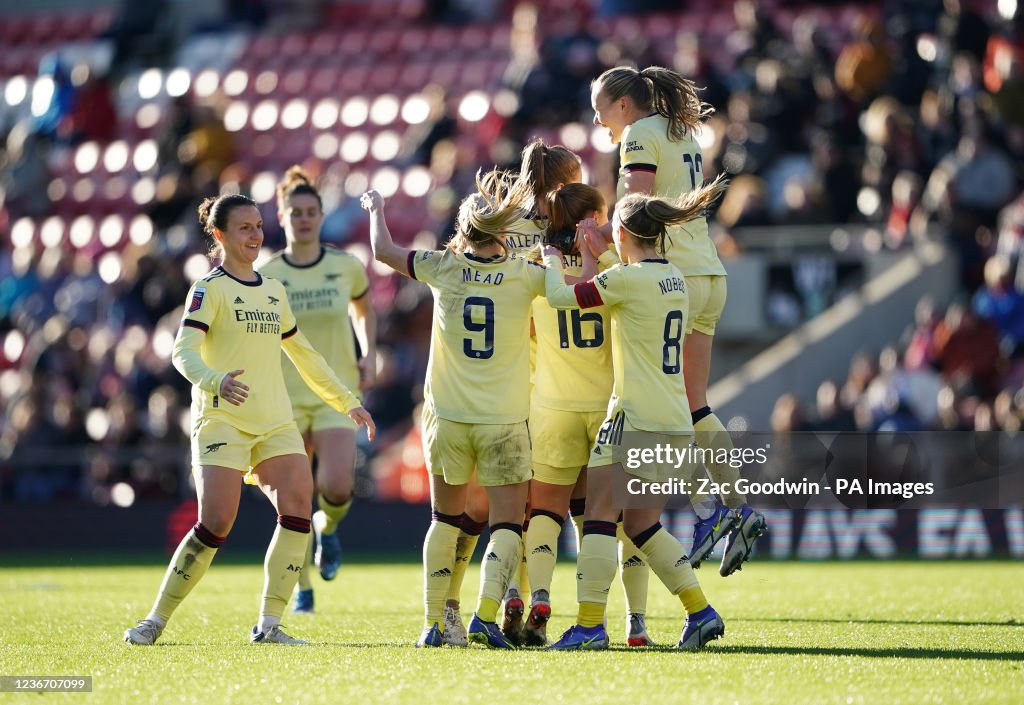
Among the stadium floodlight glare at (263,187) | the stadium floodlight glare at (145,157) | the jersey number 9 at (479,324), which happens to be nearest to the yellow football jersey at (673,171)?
the jersey number 9 at (479,324)

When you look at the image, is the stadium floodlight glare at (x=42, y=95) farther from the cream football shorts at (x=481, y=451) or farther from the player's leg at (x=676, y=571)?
the player's leg at (x=676, y=571)

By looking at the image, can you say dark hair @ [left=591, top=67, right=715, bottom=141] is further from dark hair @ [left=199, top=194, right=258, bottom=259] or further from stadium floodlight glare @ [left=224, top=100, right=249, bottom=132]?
stadium floodlight glare @ [left=224, top=100, right=249, bottom=132]

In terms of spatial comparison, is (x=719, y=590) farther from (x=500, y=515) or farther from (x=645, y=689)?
(x=645, y=689)

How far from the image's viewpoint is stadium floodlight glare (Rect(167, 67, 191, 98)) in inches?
892

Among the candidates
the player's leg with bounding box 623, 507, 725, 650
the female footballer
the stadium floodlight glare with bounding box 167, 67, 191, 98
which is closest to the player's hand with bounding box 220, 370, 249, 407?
the female footballer

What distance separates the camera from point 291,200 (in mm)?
9031

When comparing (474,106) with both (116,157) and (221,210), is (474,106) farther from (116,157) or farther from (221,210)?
(221,210)

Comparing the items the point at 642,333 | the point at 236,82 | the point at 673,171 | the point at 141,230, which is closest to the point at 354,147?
the point at 141,230

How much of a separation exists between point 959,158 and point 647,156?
7.45 meters

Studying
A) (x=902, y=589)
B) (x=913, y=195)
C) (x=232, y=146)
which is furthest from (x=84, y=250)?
(x=902, y=589)

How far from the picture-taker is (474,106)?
19.4m

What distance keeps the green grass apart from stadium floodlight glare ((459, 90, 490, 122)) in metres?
9.68

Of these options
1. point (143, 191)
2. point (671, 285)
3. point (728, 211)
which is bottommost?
point (671, 285)

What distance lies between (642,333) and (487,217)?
32.0 inches
